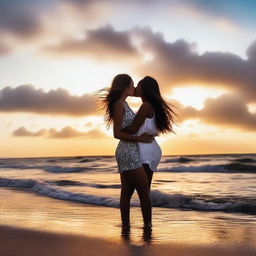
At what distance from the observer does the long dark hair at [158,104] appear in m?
5.16

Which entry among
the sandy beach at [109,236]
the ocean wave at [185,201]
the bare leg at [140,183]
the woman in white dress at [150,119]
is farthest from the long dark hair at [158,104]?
the ocean wave at [185,201]

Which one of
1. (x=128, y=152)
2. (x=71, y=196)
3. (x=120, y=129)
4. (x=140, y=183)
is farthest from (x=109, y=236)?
(x=71, y=196)

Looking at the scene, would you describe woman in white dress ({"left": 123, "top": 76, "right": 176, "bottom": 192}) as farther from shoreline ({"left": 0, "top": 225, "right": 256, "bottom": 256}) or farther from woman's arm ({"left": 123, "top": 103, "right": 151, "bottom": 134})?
shoreline ({"left": 0, "top": 225, "right": 256, "bottom": 256})

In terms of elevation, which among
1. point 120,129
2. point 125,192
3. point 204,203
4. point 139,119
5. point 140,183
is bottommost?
point 204,203

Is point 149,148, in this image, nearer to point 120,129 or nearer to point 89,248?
point 120,129

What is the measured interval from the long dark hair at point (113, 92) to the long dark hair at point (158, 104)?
205 millimetres

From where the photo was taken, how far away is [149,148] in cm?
520

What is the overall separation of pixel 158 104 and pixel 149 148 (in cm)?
54

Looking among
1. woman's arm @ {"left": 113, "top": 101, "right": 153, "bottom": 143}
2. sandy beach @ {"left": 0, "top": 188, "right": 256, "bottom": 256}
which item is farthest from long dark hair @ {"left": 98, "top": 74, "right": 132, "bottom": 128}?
sandy beach @ {"left": 0, "top": 188, "right": 256, "bottom": 256}

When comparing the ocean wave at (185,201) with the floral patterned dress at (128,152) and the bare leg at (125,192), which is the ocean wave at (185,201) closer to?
the bare leg at (125,192)

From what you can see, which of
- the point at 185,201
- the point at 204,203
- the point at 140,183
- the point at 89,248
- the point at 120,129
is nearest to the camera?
the point at 89,248

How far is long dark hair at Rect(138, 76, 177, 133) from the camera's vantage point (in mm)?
5160

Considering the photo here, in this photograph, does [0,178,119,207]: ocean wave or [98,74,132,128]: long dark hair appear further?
[0,178,119,207]: ocean wave

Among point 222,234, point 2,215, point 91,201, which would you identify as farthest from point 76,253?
point 91,201
